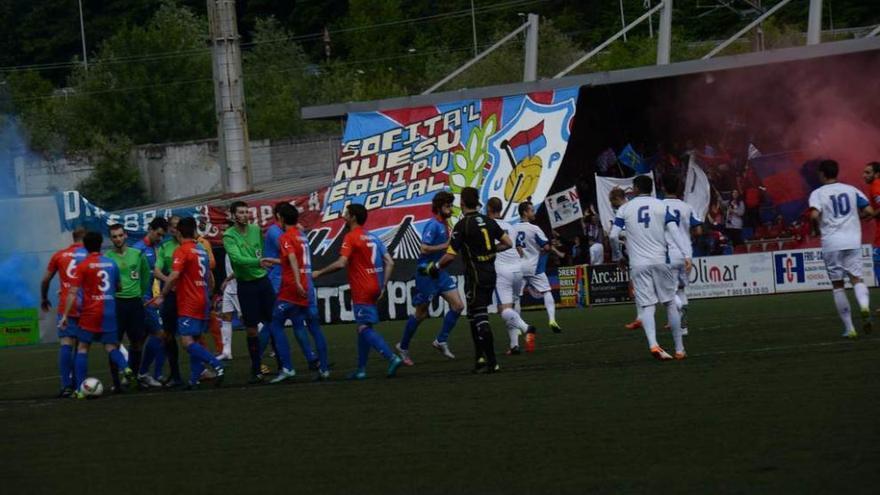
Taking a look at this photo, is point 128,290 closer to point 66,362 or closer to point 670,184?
point 66,362

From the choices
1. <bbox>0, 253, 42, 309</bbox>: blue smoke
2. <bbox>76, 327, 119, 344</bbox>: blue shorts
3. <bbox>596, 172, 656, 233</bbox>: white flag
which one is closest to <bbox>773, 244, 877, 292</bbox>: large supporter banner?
<bbox>596, 172, 656, 233</bbox>: white flag

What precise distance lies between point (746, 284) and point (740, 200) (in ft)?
13.4

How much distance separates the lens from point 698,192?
34.2 m

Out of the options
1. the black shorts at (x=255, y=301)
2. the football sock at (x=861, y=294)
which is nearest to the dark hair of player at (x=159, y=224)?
the black shorts at (x=255, y=301)

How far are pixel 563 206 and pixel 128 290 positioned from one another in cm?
1976

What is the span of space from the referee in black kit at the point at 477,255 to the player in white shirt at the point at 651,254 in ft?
4.41

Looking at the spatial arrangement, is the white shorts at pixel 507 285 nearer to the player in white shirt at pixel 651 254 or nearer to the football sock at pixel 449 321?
the football sock at pixel 449 321

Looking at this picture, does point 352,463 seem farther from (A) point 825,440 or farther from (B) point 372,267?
(B) point 372,267

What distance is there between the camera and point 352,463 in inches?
384

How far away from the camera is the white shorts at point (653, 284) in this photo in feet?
50.8

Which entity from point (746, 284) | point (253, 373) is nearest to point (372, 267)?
point (253, 373)

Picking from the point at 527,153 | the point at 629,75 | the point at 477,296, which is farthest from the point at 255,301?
the point at 629,75

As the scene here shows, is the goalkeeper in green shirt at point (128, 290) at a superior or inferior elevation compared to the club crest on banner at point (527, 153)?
inferior

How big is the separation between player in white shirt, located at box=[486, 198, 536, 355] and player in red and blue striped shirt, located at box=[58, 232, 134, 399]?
4710 mm
